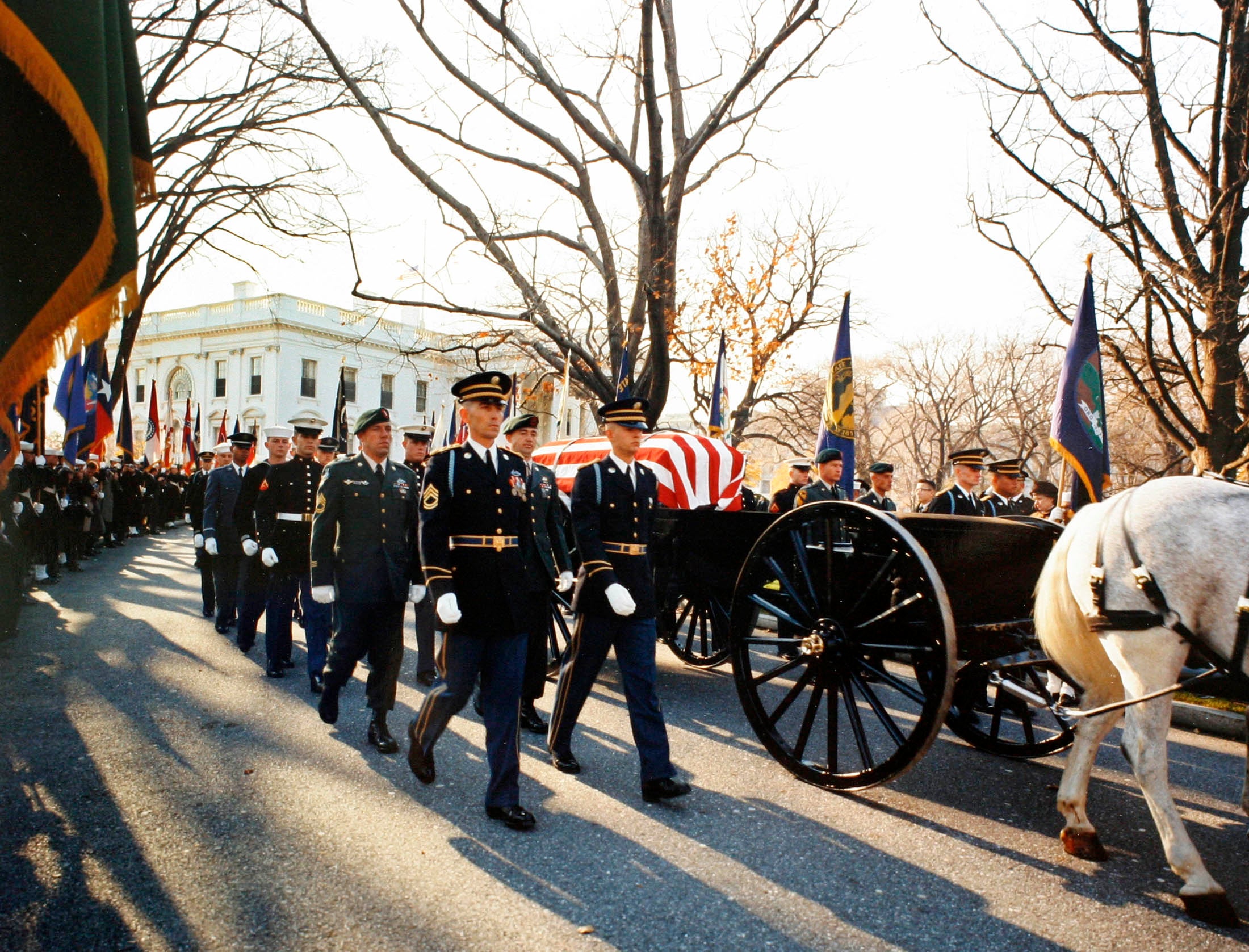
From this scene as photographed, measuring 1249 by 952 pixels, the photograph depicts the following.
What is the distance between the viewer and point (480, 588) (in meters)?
3.94

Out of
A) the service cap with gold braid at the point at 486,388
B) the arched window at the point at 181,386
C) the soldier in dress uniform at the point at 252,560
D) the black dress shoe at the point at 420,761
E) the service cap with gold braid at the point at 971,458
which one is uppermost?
the arched window at the point at 181,386

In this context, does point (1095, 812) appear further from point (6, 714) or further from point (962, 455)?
point (6, 714)

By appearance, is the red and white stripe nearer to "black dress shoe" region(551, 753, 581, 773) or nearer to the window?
"black dress shoe" region(551, 753, 581, 773)

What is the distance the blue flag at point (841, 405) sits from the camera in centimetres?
893

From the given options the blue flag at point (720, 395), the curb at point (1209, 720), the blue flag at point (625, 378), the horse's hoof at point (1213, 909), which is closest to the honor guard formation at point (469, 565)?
the horse's hoof at point (1213, 909)

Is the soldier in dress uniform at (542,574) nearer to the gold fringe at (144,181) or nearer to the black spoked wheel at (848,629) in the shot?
the black spoked wheel at (848,629)

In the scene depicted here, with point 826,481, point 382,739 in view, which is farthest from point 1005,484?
point 382,739

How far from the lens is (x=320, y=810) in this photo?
3846mm

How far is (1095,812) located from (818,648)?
1.60 meters

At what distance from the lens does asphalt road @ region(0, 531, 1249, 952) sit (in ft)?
9.43

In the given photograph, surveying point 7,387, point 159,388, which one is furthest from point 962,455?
point 159,388

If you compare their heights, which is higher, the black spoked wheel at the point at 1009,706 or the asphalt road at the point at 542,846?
the black spoked wheel at the point at 1009,706

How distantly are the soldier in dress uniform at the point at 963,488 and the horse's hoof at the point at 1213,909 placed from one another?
14.8 feet

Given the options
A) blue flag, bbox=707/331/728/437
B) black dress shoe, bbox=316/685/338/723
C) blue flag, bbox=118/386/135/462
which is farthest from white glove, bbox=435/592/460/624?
blue flag, bbox=118/386/135/462
